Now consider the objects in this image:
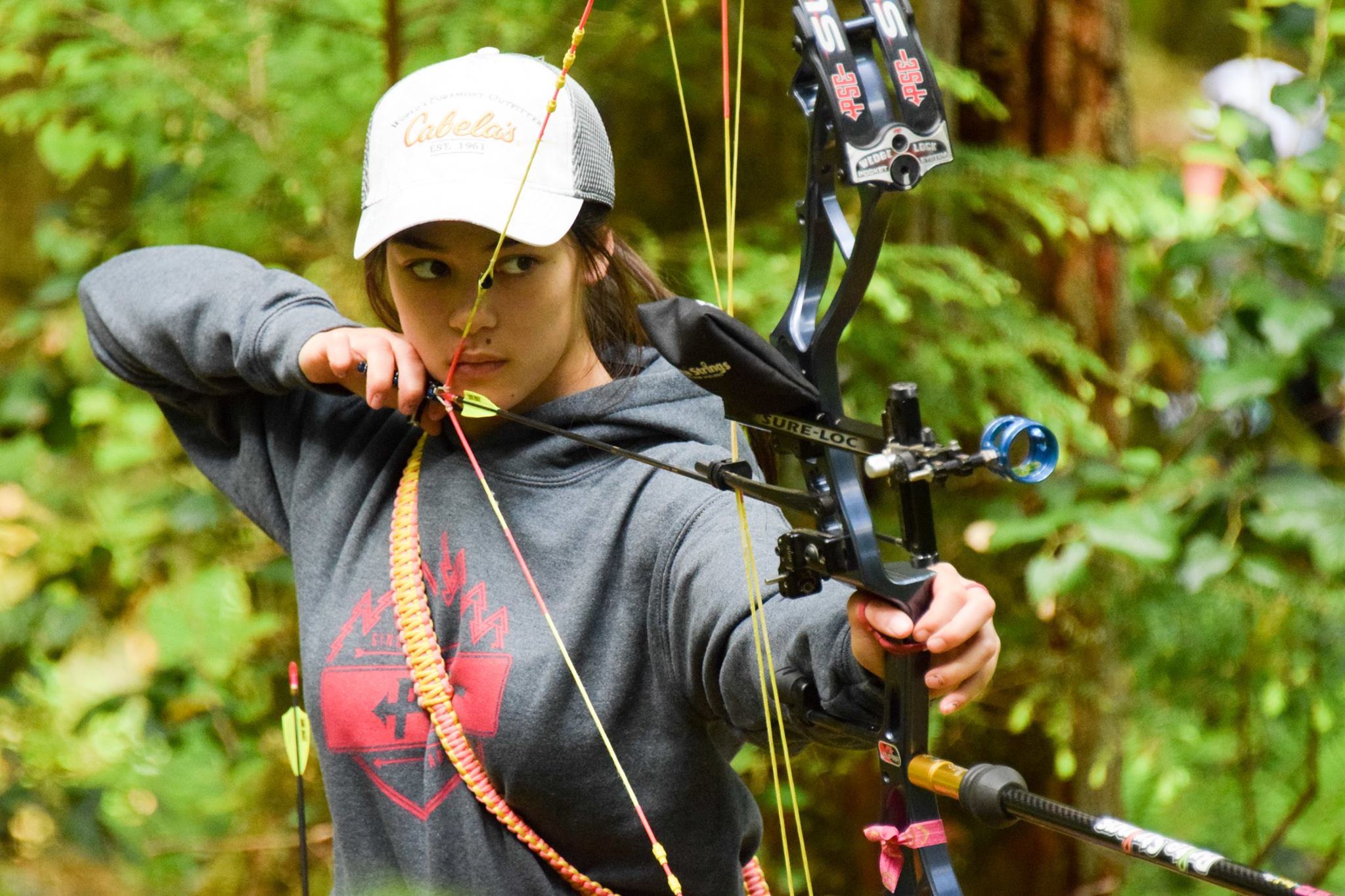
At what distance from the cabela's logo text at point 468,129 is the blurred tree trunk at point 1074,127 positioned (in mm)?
1429

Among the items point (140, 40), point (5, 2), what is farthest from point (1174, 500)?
point (5, 2)

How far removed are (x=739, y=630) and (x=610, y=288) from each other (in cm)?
46

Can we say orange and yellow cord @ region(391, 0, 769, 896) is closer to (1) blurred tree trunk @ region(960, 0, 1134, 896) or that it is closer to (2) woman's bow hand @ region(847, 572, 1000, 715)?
(2) woman's bow hand @ region(847, 572, 1000, 715)

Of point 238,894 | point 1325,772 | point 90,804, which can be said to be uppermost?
point 90,804

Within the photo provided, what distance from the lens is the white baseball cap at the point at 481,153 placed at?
114 cm

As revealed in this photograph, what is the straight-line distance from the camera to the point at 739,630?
990mm

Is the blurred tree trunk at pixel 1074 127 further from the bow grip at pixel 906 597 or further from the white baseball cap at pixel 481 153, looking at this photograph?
the bow grip at pixel 906 597

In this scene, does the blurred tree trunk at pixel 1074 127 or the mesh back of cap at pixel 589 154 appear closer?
the mesh back of cap at pixel 589 154

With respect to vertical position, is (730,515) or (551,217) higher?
(551,217)

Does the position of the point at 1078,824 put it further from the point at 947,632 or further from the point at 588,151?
the point at 588,151

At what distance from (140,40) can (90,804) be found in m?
1.29

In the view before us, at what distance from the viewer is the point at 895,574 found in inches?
34.1

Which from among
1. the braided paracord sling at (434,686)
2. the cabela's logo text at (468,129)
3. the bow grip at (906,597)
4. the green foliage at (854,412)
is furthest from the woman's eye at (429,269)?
the green foliage at (854,412)

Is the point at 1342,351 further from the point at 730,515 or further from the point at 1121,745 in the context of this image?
the point at 730,515
